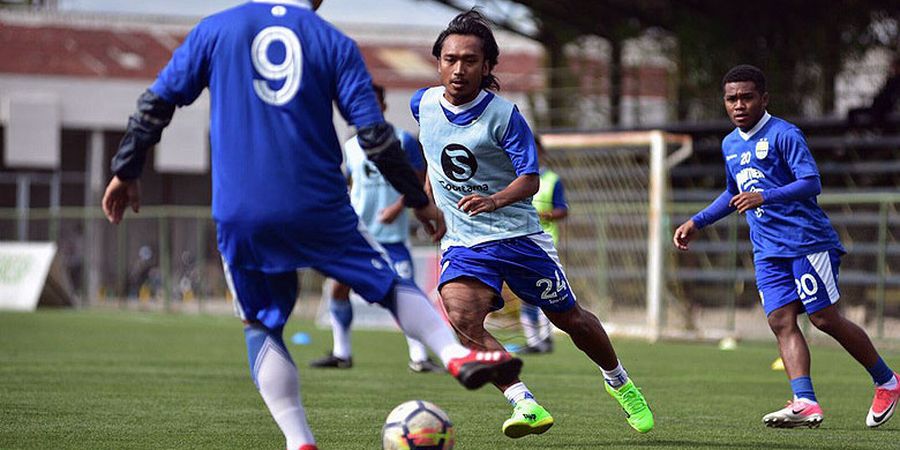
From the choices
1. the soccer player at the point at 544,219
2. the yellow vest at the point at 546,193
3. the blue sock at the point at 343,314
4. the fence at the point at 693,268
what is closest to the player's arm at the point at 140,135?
the blue sock at the point at 343,314

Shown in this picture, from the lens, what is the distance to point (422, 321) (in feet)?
18.0

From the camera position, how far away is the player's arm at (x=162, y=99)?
5477 mm

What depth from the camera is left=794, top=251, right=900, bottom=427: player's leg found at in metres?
8.12

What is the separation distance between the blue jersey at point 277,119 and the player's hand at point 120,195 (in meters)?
0.38

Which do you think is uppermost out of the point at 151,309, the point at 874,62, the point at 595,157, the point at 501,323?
the point at 874,62

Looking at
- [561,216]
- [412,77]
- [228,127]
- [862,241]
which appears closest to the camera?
[228,127]

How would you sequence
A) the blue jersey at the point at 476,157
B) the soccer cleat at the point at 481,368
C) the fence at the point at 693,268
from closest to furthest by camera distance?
the soccer cleat at the point at 481,368, the blue jersey at the point at 476,157, the fence at the point at 693,268

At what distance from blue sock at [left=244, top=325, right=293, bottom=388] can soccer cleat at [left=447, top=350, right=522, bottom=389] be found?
737 millimetres

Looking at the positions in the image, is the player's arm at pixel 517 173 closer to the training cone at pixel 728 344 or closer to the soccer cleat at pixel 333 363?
the soccer cleat at pixel 333 363

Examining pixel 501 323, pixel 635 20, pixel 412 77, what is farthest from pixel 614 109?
pixel 412 77

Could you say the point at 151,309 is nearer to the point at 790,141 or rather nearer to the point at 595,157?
the point at 595,157

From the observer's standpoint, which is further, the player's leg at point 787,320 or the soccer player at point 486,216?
the player's leg at point 787,320

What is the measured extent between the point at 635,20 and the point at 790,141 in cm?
1837

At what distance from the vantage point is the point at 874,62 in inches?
939
